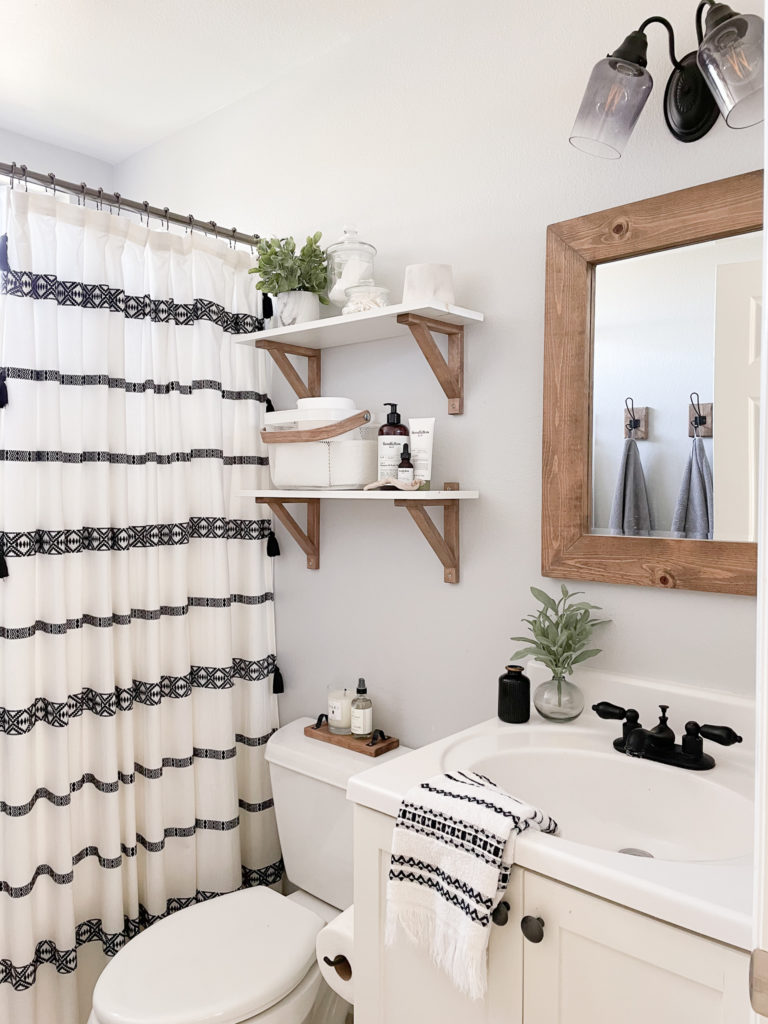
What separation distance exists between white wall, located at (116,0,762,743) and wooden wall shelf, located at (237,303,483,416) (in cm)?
4

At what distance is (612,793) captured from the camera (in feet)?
4.27

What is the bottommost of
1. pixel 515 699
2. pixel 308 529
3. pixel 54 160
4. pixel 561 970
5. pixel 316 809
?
pixel 316 809

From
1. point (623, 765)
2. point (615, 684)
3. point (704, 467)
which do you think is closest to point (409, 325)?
point (704, 467)

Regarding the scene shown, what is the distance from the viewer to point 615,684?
1462 millimetres

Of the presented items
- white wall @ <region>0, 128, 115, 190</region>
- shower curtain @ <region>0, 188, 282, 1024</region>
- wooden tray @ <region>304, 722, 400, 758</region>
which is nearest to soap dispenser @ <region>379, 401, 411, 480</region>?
shower curtain @ <region>0, 188, 282, 1024</region>

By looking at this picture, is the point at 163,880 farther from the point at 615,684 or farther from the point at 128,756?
the point at 615,684

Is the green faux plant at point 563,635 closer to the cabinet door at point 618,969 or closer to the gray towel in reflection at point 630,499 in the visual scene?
the gray towel in reflection at point 630,499

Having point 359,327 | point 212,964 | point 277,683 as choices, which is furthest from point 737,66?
point 212,964

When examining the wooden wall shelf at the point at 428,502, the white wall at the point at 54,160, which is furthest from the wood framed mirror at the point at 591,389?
the white wall at the point at 54,160

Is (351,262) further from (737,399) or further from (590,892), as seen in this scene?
(590,892)

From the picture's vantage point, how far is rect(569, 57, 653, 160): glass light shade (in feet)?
4.11

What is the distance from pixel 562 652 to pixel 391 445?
59 cm

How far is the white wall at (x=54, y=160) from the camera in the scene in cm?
248

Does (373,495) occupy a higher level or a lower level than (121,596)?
higher
